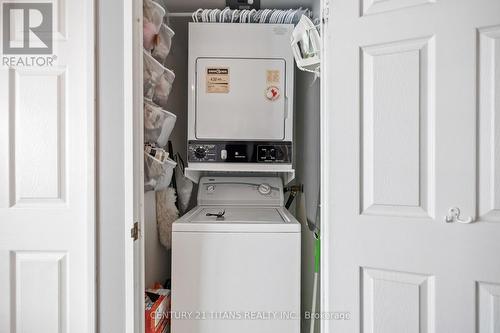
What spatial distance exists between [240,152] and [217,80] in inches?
21.3

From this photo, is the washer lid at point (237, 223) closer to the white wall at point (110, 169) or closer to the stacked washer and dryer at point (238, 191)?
the stacked washer and dryer at point (238, 191)

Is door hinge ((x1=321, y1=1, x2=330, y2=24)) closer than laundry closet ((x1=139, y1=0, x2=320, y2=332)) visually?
Yes

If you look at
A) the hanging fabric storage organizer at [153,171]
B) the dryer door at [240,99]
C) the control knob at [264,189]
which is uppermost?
the dryer door at [240,99]

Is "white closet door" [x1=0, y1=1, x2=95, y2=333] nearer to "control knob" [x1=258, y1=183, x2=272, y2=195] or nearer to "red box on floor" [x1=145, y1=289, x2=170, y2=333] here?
"red box on floor" [x1=145, y1=289, x2=170, y2=333]

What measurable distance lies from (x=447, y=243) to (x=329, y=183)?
49 cm

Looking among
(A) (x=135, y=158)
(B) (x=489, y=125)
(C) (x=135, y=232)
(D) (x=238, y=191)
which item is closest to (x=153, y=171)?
(A) (x=135, y=158)

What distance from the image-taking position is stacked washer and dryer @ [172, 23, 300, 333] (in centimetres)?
129

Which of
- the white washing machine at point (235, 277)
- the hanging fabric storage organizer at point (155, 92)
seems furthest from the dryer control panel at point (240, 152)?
the white washing machine at point (235, 277)

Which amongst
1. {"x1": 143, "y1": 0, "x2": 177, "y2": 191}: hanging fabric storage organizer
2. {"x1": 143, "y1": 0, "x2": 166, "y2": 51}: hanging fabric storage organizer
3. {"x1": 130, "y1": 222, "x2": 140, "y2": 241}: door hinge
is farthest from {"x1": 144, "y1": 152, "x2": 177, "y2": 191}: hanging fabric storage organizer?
{"x1": 143, "y1": 0, "x2": 166, "y2": 51}: hanging fabric storage organizer

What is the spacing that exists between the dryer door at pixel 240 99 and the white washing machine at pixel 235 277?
688 mm

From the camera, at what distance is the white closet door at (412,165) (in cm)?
89

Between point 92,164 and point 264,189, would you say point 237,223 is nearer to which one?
point 264,189

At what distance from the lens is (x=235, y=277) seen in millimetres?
1292

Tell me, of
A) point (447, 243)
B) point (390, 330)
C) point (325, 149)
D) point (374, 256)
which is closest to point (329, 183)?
point (325, 149)
